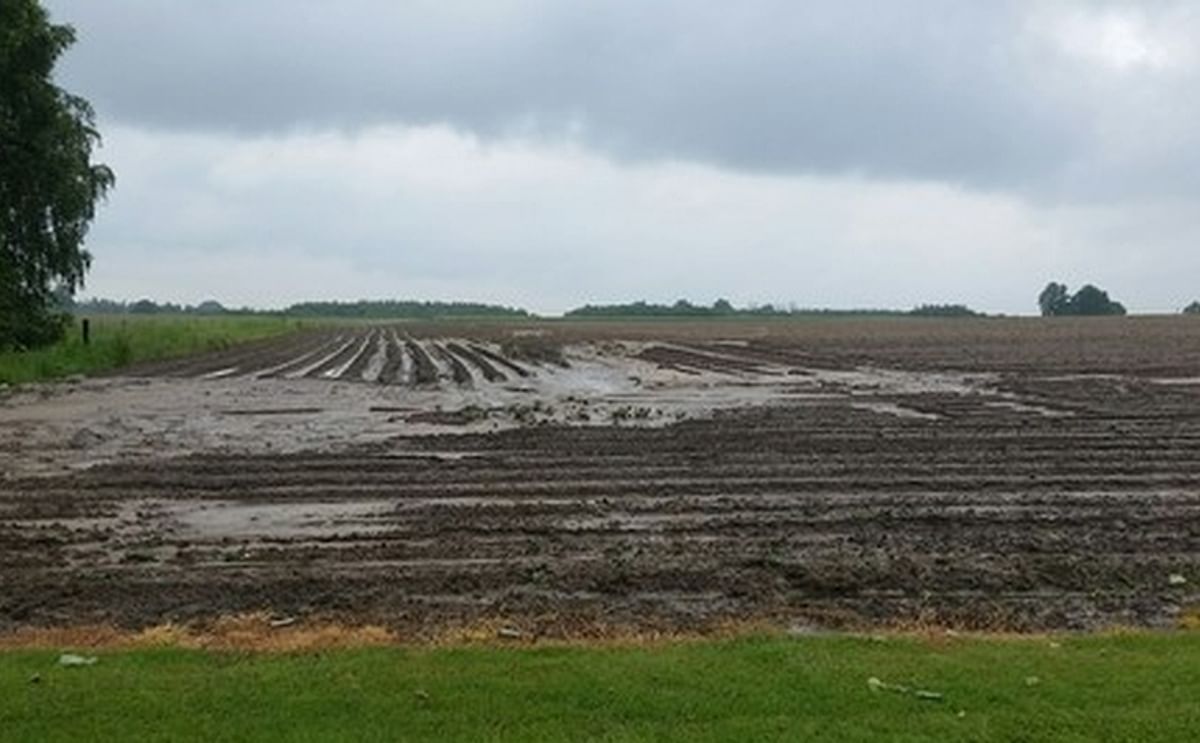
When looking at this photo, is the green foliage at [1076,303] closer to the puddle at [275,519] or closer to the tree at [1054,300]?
the tree at [1054,300]

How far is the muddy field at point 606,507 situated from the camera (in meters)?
9.48

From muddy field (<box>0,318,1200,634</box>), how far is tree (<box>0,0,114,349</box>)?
388 inches

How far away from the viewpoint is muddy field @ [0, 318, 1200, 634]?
948 centimetres

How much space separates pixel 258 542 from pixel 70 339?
3492cm

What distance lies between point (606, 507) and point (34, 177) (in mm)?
30040

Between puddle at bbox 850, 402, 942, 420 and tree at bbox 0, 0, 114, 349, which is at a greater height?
tree at bbox 0, 0, 114, 349

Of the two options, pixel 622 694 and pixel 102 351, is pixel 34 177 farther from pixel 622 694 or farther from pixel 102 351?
pixel 622 694

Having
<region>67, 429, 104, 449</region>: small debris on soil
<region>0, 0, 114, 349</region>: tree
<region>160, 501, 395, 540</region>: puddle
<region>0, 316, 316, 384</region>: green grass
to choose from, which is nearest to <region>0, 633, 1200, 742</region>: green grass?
<region>160, 501, 395, 540</region>: puddle

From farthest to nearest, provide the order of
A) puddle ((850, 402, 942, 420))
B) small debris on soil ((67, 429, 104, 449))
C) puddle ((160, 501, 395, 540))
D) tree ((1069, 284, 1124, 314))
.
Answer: tree ((1069, 284, 1124, 314)) < puddle ((850, 402, 942, 420)) < small debris on soil ((67, 429, 104, 449)) < puddle ((160, 501, 395, 540))

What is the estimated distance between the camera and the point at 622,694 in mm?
6445

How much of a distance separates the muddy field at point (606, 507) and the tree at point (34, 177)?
985 centimetres

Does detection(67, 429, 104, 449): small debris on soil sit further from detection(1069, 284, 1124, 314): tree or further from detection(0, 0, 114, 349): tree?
detection(1069, 284, 1124, 314): tree

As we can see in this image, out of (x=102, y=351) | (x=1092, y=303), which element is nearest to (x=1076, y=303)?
(x=1092, y=303)

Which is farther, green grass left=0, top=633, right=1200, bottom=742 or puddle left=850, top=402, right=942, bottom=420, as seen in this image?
puddle left=850, top=402, right=942, bottom=420
